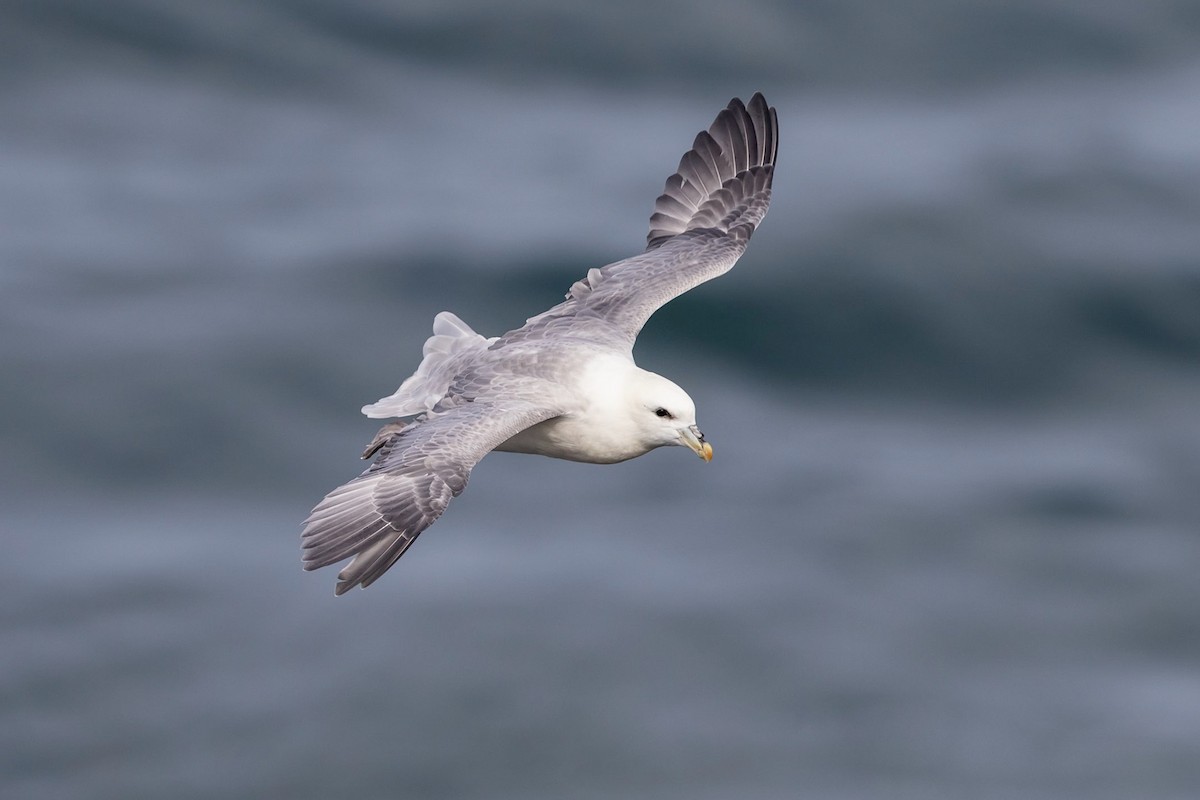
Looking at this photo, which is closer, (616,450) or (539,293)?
(616,450)

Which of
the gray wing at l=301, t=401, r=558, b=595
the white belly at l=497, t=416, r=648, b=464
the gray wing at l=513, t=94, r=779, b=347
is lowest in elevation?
the gray wing at l=301, t=401, r=558, b=595

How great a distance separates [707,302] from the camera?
57.1ft

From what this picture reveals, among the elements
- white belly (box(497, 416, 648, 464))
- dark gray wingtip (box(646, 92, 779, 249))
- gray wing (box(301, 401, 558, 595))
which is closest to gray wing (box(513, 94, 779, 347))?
dark gray wingtip (box(646, 92, 779, 249))

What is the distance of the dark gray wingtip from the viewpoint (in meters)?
14.0

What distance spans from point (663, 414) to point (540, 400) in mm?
720

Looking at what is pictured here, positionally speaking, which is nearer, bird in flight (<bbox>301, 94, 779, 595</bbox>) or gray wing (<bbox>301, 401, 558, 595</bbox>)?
gray wing (<bbox>301, 401, 558, 595</bbox>)

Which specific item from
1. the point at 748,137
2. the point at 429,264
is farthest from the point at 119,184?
the point at 748,137

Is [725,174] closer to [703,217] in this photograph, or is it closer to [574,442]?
[703,217]

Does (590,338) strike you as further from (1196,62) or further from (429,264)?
(1196,62)

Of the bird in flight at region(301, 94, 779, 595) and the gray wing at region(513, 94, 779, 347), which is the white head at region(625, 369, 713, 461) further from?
the gray wing at region(513, 94, 779, 347)

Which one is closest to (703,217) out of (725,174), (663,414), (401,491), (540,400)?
(725,174)

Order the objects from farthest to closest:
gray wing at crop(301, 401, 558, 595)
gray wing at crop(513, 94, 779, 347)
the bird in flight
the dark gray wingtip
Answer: the dark gray wingtip → gray wing at crop(513, 94, 779, 347) → the bird in flight → gray wing at crop(301, 401, 558, 595)

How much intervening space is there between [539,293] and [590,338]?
5163mm

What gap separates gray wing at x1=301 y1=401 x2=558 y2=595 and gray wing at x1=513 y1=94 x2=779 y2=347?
196cm
